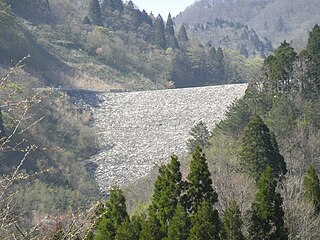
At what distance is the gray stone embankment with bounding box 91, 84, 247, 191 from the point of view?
2431cm

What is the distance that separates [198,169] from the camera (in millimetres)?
10211

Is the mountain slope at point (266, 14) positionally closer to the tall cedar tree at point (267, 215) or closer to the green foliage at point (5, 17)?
the green foliage at point (5, 17)

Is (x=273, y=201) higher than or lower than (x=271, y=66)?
lower

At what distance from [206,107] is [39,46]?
13669 mm

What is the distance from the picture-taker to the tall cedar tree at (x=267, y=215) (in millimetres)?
9586

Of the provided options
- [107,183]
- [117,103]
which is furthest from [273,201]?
[117,103]

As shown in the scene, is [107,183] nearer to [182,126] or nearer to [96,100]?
[182,126]

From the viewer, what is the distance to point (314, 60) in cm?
2014

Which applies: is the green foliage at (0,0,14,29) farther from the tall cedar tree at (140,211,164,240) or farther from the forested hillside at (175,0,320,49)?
the forested hillside at (175,0,320,49)

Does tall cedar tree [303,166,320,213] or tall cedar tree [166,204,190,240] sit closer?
tall cedar tree [166,204,190,240]

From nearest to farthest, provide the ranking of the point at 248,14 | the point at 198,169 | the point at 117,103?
the point at 198,169, the point at 117,103, the point at 248,14

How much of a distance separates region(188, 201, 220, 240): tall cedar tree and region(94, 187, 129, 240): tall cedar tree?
69.9 inches

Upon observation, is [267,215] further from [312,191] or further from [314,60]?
[314,60]

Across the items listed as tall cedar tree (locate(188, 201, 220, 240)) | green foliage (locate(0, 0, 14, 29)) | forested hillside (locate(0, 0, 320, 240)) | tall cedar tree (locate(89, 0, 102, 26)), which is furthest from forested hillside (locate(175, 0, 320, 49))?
tall cedar tree (locate(188, 201, 220, 240))
